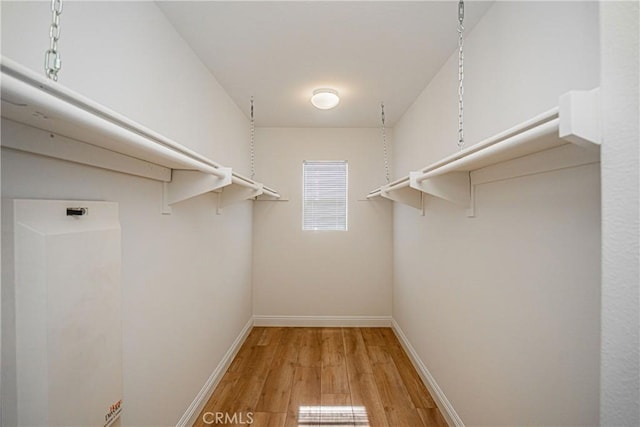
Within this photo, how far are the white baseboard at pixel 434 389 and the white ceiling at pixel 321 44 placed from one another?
7.36 feet

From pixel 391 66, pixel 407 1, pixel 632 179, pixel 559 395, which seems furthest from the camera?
pixel 391 66

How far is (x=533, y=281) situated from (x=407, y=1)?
1387mm

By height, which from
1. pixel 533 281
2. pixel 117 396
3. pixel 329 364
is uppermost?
pixel 533 281

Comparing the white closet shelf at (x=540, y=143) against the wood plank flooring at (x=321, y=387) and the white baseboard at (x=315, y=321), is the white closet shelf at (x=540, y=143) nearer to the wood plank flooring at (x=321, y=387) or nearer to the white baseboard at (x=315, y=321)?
the wood plank flooring at (x=321, y=387)

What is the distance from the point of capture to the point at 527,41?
3.99ft

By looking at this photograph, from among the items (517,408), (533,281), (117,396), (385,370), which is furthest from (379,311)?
(117,396)

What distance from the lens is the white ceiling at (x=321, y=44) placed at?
5.00 ft

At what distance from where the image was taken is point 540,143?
903mm

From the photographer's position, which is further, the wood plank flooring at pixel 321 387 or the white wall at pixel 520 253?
the wood plank flooring at pixel 321 387

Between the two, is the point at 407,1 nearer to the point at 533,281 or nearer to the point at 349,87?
the point at 349,87

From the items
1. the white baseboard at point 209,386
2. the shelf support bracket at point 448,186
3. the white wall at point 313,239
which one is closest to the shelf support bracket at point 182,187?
the shelf support bracket at point 448,186

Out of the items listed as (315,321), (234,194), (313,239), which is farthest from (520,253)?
(315,321)

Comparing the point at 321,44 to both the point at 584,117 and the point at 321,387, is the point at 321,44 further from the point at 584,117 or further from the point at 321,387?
the point at 321,387

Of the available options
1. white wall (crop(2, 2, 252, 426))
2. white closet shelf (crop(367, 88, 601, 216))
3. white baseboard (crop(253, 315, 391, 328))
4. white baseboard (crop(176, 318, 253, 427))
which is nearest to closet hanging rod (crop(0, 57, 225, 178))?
white wall (crop(2, 2, 252, 426))
